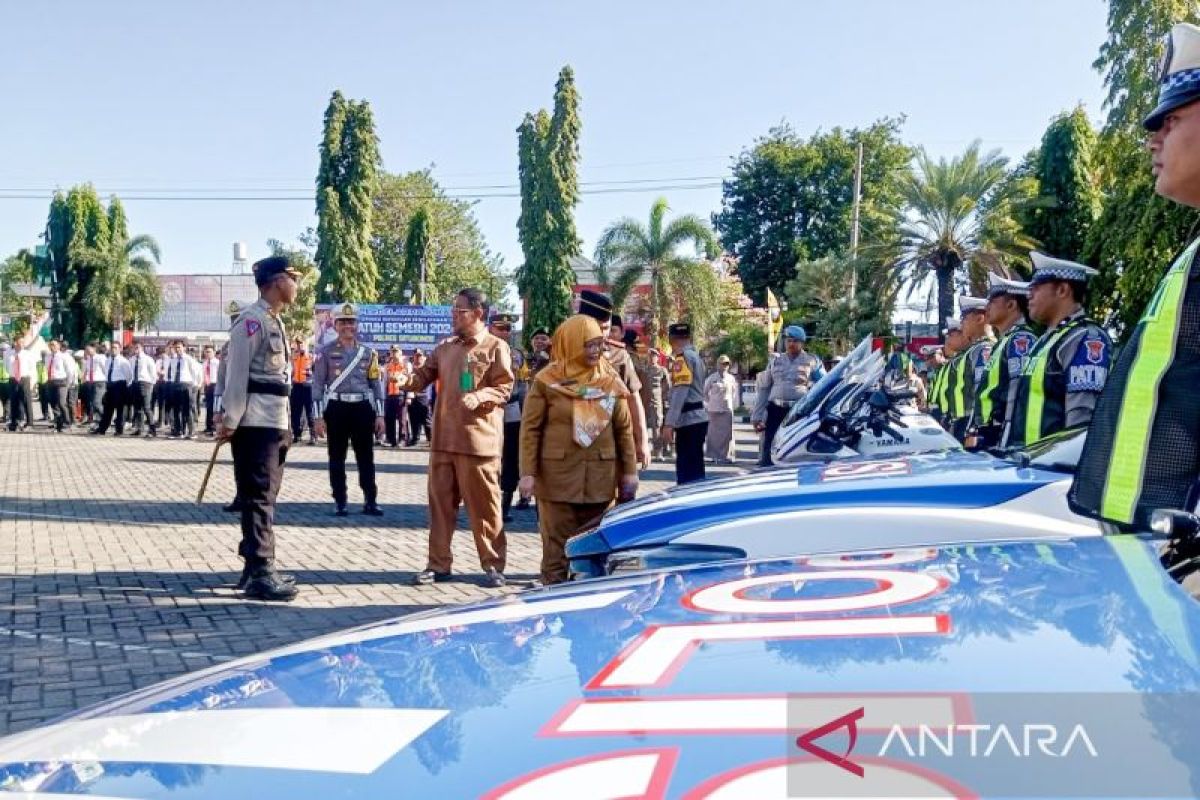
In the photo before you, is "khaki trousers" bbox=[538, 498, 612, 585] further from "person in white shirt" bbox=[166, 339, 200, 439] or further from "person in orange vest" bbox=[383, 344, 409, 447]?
"person in white shirt" bbox=[166, 339, 200, 439]

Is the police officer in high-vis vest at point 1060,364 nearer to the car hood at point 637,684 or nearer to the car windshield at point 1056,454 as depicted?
the car windshield at point 1056,454

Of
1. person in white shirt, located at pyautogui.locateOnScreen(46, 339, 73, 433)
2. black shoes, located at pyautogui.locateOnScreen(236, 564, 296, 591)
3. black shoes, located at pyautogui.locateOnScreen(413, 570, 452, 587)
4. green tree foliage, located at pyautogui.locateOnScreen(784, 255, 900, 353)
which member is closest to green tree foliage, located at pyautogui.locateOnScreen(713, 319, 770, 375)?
green tree foliage, located at pyautogui.locateOnScreen(784, 255, 900, 353)

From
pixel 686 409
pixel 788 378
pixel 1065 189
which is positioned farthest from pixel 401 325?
pixel 1065 189

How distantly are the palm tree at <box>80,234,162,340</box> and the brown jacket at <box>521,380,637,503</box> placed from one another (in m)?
48.4

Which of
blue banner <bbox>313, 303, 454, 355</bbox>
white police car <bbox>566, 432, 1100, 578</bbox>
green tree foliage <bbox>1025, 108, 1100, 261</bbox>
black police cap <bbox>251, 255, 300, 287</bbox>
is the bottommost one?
white police car <bbox>566, 432, 1100, 578</bbox>

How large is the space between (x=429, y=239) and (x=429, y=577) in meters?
45.6

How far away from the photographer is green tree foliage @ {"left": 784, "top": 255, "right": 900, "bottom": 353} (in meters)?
38.2

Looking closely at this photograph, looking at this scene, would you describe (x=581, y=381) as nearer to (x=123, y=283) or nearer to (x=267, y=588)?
(x=267, y=588)

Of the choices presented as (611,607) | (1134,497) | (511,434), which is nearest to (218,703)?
(611,607)

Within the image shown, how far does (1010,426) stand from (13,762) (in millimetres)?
5151

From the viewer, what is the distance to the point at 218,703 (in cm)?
157

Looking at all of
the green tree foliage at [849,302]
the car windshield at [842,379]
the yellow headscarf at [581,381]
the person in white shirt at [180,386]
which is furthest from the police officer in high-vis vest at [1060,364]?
the green tree foliage at [849,302]

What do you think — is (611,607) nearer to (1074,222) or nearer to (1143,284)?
(1143,284)

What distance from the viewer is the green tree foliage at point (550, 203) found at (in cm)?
4028
